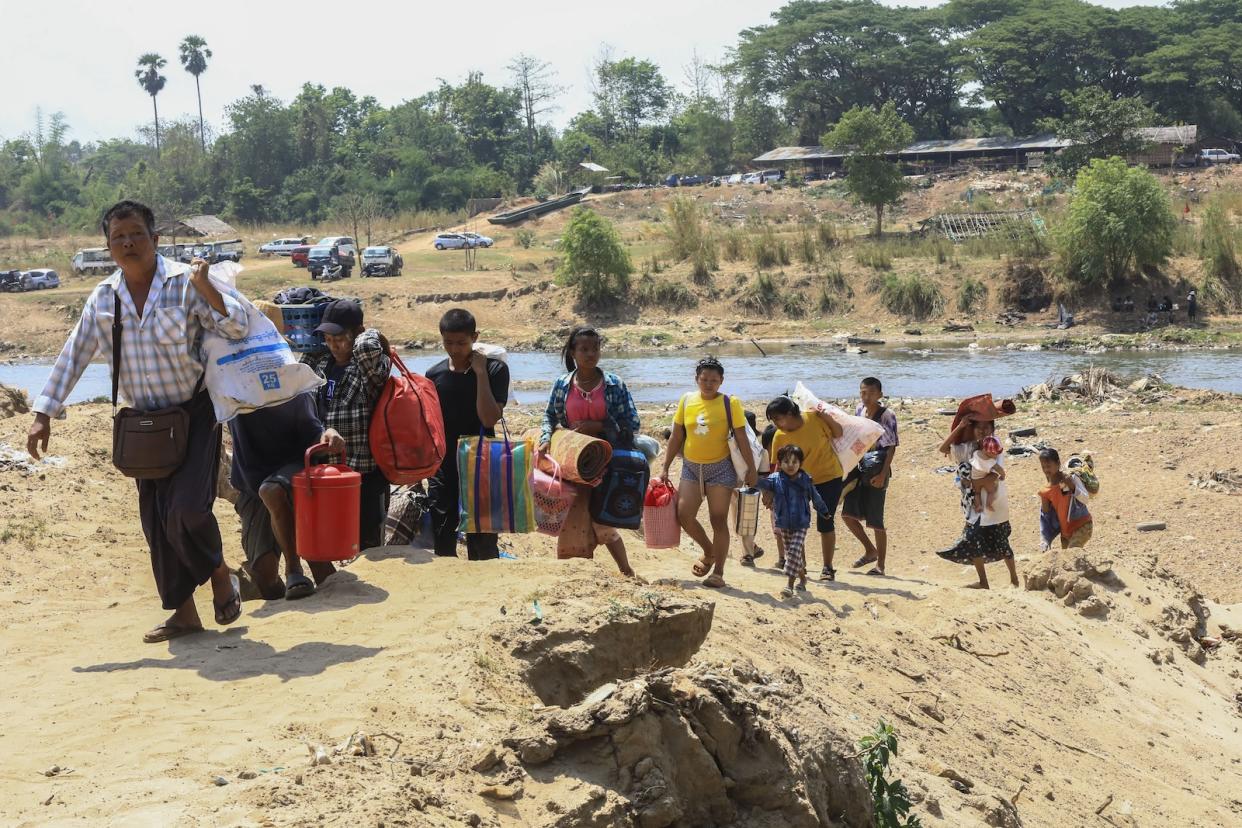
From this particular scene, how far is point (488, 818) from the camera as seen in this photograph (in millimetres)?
3504

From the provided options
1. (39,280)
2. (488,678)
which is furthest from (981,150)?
(488,678)

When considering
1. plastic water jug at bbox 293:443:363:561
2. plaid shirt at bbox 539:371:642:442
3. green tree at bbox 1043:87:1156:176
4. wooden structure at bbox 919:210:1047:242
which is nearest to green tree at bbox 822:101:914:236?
wooden structure at bbox 919:210:1047:242

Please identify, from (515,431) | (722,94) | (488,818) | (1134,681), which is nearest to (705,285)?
(515,431)

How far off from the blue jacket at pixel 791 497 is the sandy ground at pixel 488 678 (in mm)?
416

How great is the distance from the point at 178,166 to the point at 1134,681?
243ft

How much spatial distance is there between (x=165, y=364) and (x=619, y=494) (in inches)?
98.5

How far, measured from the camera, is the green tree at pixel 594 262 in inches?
1523

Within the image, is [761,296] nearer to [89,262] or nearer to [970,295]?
[970,295]

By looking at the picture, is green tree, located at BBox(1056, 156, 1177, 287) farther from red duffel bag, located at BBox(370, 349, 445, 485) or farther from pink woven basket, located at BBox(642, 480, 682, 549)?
red duffel bag, located at BBox(370, 349, 445, 485)

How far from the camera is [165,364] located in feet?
16.3

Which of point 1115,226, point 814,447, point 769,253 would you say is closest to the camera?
point 814,447

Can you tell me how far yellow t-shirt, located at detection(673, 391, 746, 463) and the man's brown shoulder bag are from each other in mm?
3113

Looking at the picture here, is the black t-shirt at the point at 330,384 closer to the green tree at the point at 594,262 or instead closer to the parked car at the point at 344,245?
the green tree at the point at 594,262

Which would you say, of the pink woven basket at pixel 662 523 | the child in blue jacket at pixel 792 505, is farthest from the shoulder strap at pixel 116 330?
the child in blue jacket at pixel 792 505
